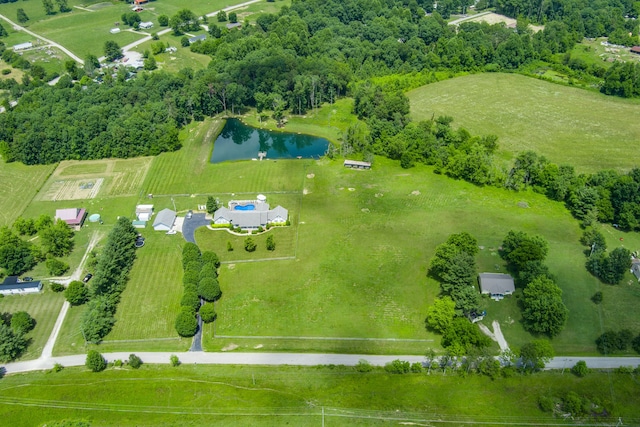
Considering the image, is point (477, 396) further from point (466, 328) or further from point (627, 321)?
point (627, 321)

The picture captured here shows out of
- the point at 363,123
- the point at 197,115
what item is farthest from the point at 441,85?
the point at 197,115

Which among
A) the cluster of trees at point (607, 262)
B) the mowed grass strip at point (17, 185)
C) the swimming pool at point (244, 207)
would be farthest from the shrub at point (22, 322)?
the cluster of trees at point (607, 262)

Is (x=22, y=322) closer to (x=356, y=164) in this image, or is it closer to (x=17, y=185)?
(x=17, y=185)

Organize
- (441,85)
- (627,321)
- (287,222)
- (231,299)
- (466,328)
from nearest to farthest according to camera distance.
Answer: (466,328) < (627,321) < (231,299) < (287,222) < (441,85)

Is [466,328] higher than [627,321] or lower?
higher

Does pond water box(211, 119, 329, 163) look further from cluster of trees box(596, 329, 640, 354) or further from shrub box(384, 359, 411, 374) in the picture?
cluster of trees box(596, 329, 640, 354)

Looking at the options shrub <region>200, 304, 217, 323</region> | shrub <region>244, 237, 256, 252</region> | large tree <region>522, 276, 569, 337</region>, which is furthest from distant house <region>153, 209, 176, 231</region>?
large tree <region>522, 276, 569, 337</region>

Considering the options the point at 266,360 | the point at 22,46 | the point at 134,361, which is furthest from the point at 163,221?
the point at 22,46
